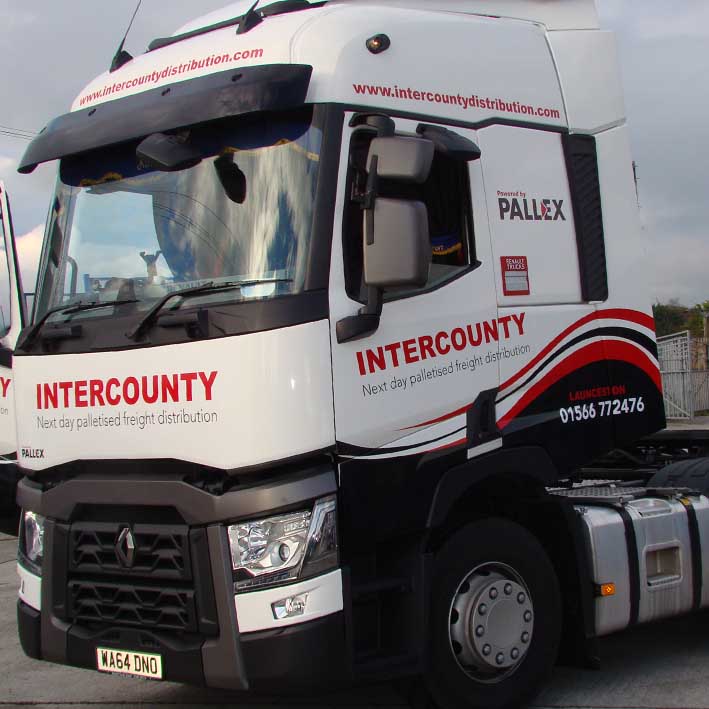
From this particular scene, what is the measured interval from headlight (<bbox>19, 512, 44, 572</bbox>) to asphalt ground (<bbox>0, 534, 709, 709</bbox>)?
3.57 feet

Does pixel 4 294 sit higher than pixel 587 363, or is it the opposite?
pixel 4 294

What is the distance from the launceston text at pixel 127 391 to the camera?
4.53 m

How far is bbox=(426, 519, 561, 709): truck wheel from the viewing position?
4926 mm

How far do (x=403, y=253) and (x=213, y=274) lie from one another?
83 cm

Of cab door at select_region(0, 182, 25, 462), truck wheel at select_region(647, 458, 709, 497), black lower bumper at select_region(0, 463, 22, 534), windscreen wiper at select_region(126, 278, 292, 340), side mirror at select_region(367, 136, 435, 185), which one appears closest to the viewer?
side mirror at select_region(367, 136, 435, 185)

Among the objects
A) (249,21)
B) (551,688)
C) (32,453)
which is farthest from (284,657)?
(249,21)

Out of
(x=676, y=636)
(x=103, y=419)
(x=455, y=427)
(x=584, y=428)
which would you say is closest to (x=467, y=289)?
(x=455, y=427)

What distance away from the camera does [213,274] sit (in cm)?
466

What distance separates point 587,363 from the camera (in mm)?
5684

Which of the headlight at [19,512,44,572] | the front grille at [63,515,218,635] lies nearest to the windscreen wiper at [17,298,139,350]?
the headlight at [19,512,44,572]

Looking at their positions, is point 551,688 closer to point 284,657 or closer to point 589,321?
point 589,321

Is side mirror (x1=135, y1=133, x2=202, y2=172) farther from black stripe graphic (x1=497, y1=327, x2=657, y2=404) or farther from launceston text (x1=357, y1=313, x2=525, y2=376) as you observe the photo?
black stripe graphic (x1=497, y1=327, x2=657, y2=404)

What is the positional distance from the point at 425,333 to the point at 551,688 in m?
2.24

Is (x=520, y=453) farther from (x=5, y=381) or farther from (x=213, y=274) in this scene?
(x=5, y=381)
